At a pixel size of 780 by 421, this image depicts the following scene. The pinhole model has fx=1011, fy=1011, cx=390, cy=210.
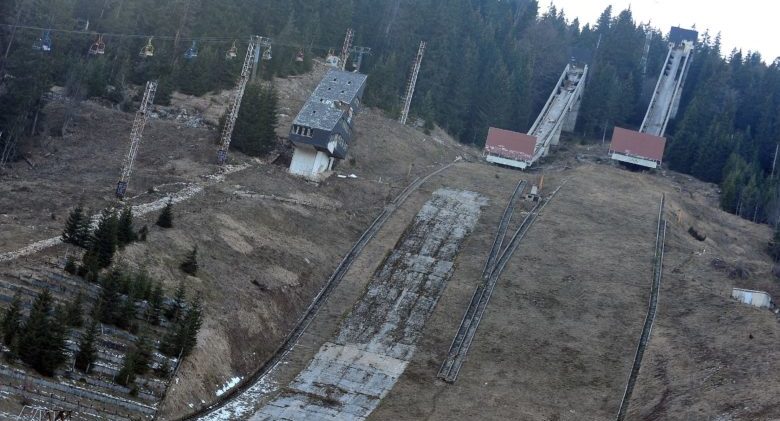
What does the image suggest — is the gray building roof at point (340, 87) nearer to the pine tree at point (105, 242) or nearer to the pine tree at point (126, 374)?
the pine tree at point (105, 242)

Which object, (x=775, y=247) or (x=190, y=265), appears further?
(x=775, y=247)

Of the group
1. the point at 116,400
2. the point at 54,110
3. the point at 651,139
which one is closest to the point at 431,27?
the point at 651,139

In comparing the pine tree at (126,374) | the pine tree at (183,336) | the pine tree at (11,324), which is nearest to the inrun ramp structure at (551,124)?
the pine tree at (183,336)

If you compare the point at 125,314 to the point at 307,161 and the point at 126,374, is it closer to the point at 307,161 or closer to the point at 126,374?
the point at 126,374

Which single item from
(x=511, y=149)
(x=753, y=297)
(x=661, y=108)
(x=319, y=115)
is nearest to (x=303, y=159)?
(x=319, y=115)

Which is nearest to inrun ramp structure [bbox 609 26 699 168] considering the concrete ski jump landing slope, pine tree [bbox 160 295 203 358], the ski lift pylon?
the concrete ski jump landing slope

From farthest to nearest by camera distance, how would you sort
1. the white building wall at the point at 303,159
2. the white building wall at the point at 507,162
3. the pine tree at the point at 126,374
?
the white building wall at the point at 507,162 < the white building wall at the point at 303,159 < the pine tree at the point at 126,374

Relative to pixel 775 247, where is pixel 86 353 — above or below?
below
